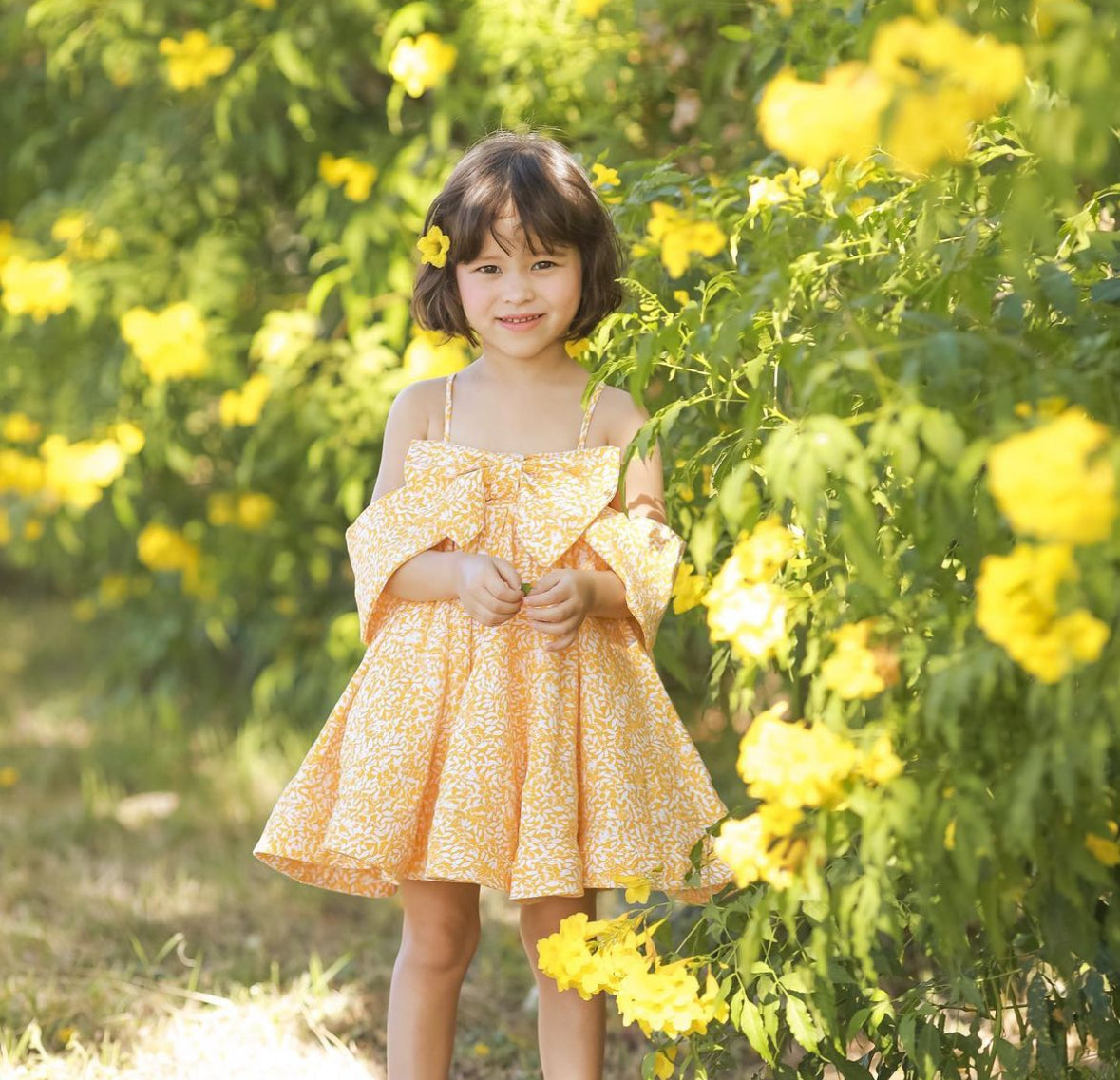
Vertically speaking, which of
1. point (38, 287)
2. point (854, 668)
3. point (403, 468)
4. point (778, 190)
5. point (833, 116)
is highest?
point (38, 287)

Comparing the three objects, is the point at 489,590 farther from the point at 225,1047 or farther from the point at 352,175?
the point at 352,175

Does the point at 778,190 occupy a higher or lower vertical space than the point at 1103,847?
higher

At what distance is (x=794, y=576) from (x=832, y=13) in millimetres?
941

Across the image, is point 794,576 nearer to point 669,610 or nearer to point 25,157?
point 669,610

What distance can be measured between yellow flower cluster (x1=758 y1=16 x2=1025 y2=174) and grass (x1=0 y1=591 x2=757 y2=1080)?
166 cm

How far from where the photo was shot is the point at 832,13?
2113 mm

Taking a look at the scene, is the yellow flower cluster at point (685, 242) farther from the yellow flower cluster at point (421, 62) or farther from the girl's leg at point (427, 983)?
the yellow flower cluster at point (421, 62)

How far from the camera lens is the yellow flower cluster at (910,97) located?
100 cm

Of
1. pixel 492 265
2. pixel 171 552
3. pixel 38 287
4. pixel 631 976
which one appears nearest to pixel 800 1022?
pixel 631 976

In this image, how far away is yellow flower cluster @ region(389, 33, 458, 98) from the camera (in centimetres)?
263

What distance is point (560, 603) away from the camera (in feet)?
5.89

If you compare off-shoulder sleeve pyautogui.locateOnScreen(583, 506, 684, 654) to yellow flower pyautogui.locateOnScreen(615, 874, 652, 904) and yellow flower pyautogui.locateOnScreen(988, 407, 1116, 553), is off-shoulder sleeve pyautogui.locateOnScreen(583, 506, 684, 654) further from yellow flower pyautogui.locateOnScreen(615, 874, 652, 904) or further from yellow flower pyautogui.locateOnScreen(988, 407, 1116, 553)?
yellow flower pyautogui.locateOnScreen(988, 407, 1116, 553)

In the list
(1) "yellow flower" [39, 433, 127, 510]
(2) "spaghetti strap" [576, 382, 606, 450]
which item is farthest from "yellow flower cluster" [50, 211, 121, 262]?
(2) "spaghetti strap" [576, 382, 606, 450]

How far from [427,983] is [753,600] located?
86 cm
